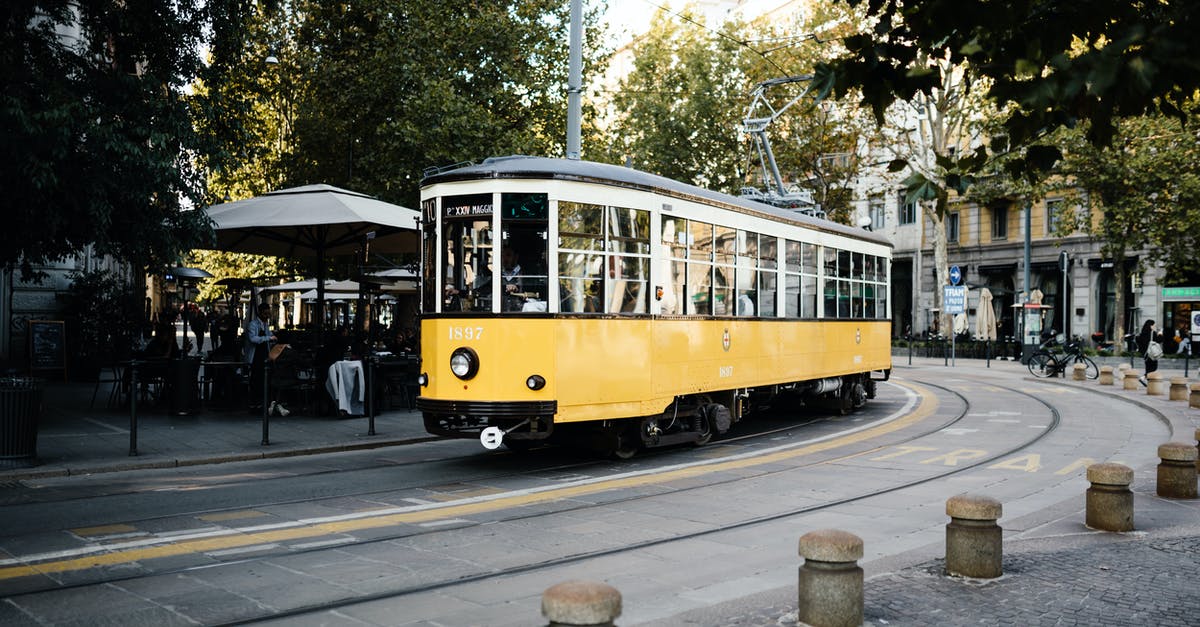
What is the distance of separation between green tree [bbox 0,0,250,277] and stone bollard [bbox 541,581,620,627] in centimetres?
1008

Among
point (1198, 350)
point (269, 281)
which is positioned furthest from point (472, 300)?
point (1198, 350)

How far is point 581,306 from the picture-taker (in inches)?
412

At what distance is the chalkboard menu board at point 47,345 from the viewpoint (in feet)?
69.6

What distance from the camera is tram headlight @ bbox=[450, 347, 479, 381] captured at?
400 inches

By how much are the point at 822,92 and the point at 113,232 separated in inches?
470

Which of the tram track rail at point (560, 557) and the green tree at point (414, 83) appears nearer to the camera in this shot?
the tram track rail at point (560, 557)

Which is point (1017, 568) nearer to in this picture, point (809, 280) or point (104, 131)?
point (809, 280)

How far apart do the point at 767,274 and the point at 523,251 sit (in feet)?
16.2

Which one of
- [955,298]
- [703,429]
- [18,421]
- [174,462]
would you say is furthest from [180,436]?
[955,298]

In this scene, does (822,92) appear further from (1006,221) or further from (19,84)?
(1006,221)

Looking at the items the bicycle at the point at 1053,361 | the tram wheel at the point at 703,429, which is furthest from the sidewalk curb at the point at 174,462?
the bicycle at the point at 1053,361

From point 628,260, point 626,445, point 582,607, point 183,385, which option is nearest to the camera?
point 582,607

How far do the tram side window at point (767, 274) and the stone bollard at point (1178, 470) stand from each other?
18.6ft

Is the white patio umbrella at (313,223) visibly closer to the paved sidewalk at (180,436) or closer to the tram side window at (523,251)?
the paved sidewalk at (180,436)
